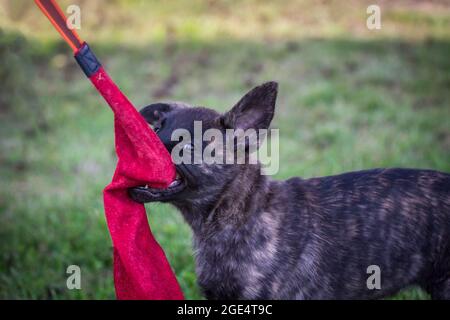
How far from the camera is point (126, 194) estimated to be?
3068 millimetres

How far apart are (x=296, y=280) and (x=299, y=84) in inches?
199

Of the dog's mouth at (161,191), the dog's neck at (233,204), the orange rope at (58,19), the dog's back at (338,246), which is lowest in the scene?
the dog's back at (338,246)

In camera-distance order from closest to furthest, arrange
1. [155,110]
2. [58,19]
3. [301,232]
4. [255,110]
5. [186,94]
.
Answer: [58,19] → [255,110] → [301,232] → [155,110] → [186,94]

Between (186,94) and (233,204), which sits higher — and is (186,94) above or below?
above

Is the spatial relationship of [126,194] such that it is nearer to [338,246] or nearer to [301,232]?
[301,232]

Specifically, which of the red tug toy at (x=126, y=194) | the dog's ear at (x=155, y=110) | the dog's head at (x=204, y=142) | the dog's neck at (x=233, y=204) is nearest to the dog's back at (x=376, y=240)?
the dog's neck at (x=233, y=204)

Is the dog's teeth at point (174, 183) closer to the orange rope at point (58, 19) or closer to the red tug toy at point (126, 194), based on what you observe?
the red tug toy at point (126, 194)

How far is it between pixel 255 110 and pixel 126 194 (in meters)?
0.93

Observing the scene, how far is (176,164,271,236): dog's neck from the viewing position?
3.27 meters

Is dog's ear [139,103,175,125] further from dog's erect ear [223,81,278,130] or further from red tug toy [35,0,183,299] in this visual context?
red tug toy [35,0,183,299]

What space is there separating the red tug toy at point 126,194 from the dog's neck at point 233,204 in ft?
1.13

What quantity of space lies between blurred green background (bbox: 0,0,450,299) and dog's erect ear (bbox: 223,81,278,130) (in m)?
1.59

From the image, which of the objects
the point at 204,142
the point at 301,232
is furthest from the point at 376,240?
the point at 204,142

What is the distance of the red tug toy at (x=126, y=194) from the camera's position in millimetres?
2793
